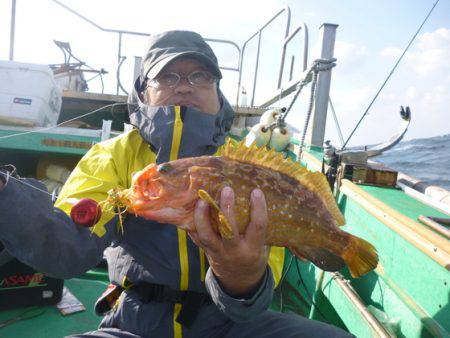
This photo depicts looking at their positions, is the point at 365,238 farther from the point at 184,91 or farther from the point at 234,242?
the point at 184,91

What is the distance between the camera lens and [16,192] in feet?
5.17

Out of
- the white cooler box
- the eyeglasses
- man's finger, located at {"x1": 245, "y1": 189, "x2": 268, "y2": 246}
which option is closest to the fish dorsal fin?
man's finger, located at {"x1": 245, "y1": 189, "x2": 268, "y2": 246}

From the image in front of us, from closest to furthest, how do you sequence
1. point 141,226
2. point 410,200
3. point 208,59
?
point 141,226, point 208,59, point 410,200

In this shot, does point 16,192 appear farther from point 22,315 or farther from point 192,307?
point 22,315

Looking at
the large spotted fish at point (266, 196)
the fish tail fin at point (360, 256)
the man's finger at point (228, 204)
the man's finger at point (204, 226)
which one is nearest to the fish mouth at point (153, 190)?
the large spotted fish at point (266, 196)

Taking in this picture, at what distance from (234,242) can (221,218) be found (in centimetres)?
19

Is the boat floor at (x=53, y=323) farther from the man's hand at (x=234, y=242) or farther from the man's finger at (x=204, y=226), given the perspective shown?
the man's finger at (x=204, y=226)

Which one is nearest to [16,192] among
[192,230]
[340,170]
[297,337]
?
[192,230]

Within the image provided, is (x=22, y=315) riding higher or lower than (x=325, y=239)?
lower

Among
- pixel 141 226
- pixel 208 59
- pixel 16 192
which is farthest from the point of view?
pixel 208 59

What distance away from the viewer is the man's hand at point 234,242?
1.68 m

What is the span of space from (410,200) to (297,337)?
138 centimetres

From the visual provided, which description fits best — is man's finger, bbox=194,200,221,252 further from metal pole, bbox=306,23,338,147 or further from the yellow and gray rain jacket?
metal pole, bbox=306,23,338,147

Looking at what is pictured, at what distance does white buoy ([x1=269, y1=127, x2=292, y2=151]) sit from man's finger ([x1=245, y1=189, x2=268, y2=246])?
2508mm
